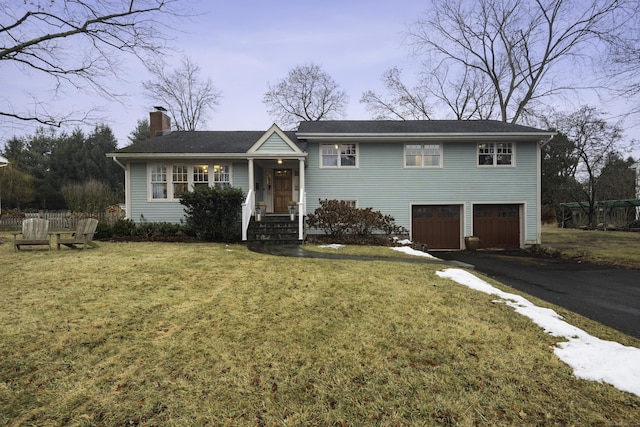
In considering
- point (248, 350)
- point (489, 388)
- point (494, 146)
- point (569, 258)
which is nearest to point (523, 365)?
point (489, 388)

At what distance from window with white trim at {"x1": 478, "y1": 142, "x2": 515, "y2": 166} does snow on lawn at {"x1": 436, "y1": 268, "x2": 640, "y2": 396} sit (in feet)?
38.0

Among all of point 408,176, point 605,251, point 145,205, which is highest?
point 408,176

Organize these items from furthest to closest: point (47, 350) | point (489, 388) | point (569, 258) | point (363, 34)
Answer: point (363, 34)
point (569, 258)
point (47, 350)
point (489, 388)

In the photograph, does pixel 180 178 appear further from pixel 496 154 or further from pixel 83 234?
pixel 496 154

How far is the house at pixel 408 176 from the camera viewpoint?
13953mm

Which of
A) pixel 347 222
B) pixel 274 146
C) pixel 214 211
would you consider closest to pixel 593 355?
pixel 347 222

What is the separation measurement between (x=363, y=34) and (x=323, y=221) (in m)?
16.4

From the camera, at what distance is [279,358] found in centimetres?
333

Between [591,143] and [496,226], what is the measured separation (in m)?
18.0

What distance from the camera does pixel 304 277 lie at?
6.54m

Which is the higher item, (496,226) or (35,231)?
(35,231)

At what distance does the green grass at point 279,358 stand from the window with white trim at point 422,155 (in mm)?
9723

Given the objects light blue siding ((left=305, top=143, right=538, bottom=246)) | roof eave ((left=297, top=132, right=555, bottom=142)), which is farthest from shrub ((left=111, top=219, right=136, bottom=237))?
light blue siding ((left=305, top=143, right=538, bottom=246))

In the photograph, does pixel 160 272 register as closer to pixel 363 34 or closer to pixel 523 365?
pixel 523 365
